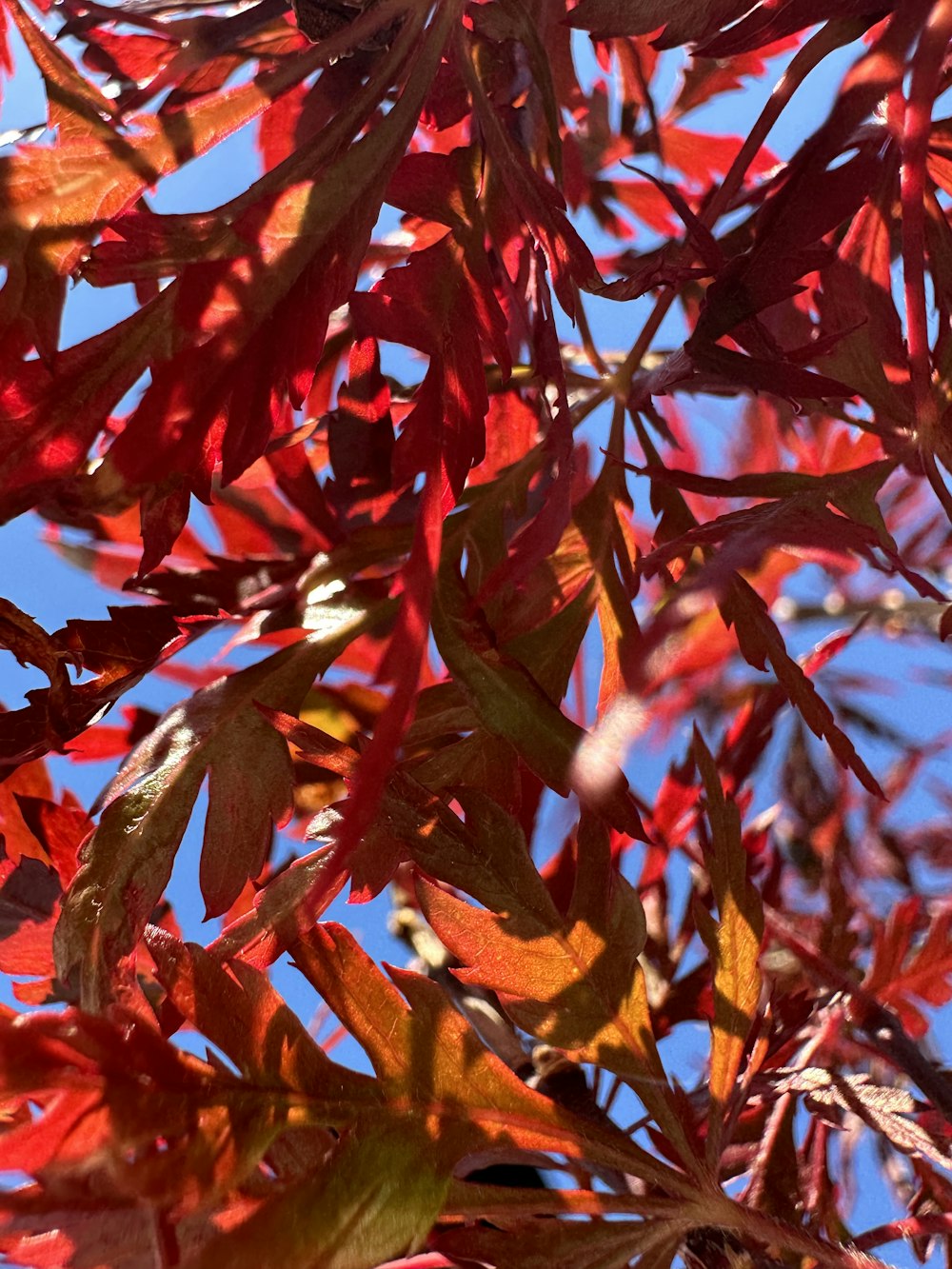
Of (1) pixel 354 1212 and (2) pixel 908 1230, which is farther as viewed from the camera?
(2) pixel 908 1230

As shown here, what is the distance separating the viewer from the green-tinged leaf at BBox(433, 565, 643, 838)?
0.32 m

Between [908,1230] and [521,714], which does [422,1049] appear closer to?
[521,714]

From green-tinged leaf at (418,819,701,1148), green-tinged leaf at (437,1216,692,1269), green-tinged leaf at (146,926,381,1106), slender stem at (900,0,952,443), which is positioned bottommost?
green-tinged leaf at (437,1216,692,1269)

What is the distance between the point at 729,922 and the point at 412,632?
0.17 m

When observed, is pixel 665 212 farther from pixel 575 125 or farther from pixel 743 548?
pixel 743 548

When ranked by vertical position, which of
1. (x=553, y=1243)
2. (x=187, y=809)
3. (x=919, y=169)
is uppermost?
(x=919, y=169)

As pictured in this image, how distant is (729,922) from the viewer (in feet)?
1.22

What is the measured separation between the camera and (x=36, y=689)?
35 cm

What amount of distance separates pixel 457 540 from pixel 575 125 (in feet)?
1.10

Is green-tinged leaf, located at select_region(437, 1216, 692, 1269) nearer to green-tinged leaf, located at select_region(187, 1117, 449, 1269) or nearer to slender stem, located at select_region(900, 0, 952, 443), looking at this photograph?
green-tinged leaf, located at select_region(187, 1117, 449, 1269)

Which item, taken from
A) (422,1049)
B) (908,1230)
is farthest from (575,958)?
(908,1230)

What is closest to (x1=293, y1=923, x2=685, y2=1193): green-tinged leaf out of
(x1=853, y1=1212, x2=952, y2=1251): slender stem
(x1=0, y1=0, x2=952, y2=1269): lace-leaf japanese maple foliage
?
(x1=0, y1=0, x2=952, y2=1269): lace-leaf japanese maple foliage

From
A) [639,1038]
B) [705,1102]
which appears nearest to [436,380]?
[639,1038]

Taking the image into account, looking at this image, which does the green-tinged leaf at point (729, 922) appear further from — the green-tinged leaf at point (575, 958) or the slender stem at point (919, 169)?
the slender stem at point (919, 169)
